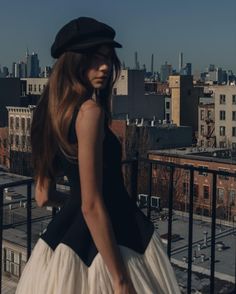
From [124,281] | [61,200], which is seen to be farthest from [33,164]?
[124,281]

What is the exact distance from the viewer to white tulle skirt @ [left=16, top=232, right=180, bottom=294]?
2365 millimetres

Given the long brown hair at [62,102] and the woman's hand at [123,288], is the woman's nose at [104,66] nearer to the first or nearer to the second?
the long brown hair at [62,102]

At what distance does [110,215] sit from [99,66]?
572 mm

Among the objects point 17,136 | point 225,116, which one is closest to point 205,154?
point 225,116

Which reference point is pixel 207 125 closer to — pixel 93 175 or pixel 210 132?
pixel 210 132

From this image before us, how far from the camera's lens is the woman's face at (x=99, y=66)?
2.38m

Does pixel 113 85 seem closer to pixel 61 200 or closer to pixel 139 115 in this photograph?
pixel 61 200

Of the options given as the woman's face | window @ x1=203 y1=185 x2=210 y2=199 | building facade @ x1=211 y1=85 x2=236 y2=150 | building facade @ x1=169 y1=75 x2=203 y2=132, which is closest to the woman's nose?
the woman's face

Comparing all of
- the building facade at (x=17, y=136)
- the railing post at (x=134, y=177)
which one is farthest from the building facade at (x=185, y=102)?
the railing post at (x=134, y=177)

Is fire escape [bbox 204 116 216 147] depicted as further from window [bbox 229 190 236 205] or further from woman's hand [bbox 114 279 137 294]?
woman's hand [bbox 114 279 137 294]

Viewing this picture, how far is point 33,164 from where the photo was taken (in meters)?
2.57

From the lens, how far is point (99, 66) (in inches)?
94.3

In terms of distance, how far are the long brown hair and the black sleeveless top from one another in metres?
0.05

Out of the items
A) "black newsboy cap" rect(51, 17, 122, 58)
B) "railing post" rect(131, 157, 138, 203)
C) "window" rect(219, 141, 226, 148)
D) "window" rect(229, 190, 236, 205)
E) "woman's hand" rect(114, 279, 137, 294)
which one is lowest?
"window" rect(229, 190, 236, 205)
